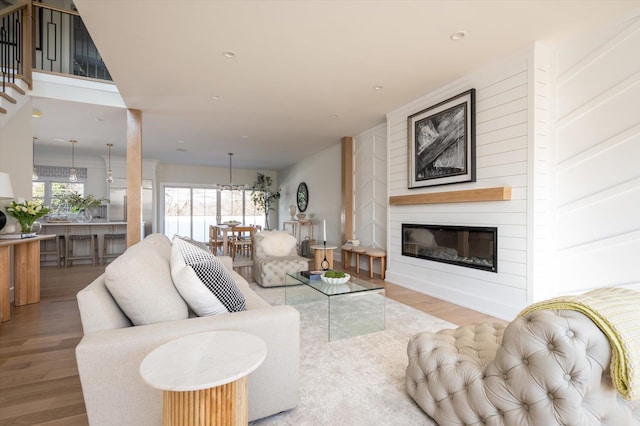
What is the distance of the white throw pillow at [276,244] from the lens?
15.6ft

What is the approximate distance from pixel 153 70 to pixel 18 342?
9.50 ft

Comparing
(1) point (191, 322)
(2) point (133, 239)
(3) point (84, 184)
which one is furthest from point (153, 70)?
(3) point (84, 184)

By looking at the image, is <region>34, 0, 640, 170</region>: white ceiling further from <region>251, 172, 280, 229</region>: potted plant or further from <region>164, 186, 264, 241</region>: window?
<region>251, 172, 280, 229</region>: potted plant

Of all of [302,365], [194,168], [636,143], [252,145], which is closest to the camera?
[302,365]

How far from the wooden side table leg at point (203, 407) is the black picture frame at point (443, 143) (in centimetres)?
331

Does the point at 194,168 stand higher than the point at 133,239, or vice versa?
the point at 194,168

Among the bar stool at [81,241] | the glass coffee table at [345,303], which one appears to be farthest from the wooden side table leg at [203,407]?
the bar stool at [81,241]

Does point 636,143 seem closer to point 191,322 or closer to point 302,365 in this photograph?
point 302,365

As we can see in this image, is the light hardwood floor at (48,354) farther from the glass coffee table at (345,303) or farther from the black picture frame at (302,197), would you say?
the black picture frame at (302,197)

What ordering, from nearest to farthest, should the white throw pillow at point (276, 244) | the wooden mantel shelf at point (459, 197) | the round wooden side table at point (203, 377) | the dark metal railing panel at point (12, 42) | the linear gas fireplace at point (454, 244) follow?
the round wooden side table at point (203, 377) → the wooden mantel shelf at point (459, 197) → the linear gas fireplace at point (454, 244) → the dark metal railing panel at point (12, 42) → the white throw pillow at point (276, 244)

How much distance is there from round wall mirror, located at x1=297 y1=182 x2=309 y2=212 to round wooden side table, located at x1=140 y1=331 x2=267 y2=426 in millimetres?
7278

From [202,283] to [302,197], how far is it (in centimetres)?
716

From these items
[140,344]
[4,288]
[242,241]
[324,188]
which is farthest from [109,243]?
[140,344]

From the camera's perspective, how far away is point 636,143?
243 centimetres
